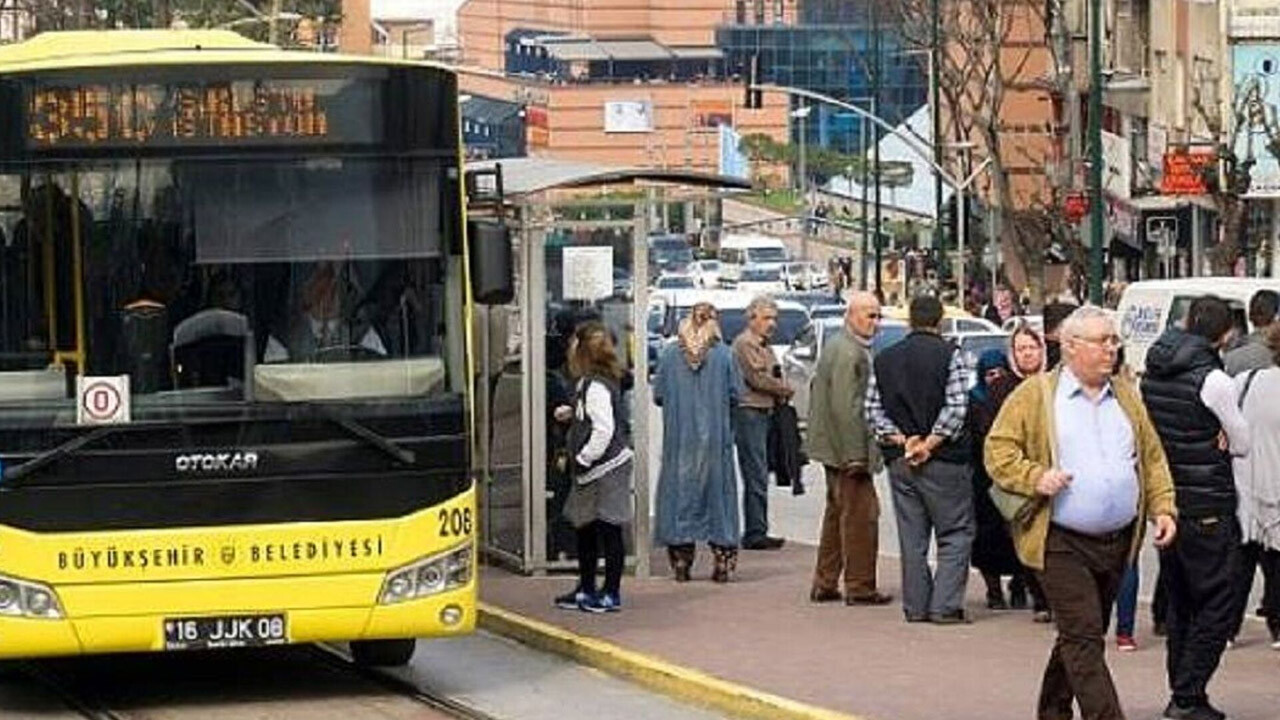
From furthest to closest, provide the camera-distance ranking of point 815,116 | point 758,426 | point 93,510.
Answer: point 815,116
point 758,426
point 93,510

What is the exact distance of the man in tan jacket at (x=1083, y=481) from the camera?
467 inches

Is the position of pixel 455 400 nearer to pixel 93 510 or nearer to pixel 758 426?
pixel 93 510

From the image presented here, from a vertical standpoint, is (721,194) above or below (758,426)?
above

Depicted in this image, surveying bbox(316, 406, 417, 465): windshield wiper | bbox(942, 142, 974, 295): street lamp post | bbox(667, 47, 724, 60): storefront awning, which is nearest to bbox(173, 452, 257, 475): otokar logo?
bbox(316, 406, 417, 465): windshield wiper

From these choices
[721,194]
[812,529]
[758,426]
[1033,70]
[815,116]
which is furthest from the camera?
[815,116]

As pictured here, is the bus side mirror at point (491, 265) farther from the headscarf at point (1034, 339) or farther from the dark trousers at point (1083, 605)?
the dark trousers at point (1083, 605)

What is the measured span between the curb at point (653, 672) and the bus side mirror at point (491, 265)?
2006 mm

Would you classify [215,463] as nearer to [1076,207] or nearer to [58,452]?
[58,452]

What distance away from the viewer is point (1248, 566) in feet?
48.5

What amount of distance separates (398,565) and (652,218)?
256 inches

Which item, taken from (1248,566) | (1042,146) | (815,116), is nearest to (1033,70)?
(1042,146)

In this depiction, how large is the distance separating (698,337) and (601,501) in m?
2.54

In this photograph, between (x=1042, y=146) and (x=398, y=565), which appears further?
(x=1042, y=146)

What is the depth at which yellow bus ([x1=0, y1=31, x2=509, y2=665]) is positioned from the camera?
14.4 m
